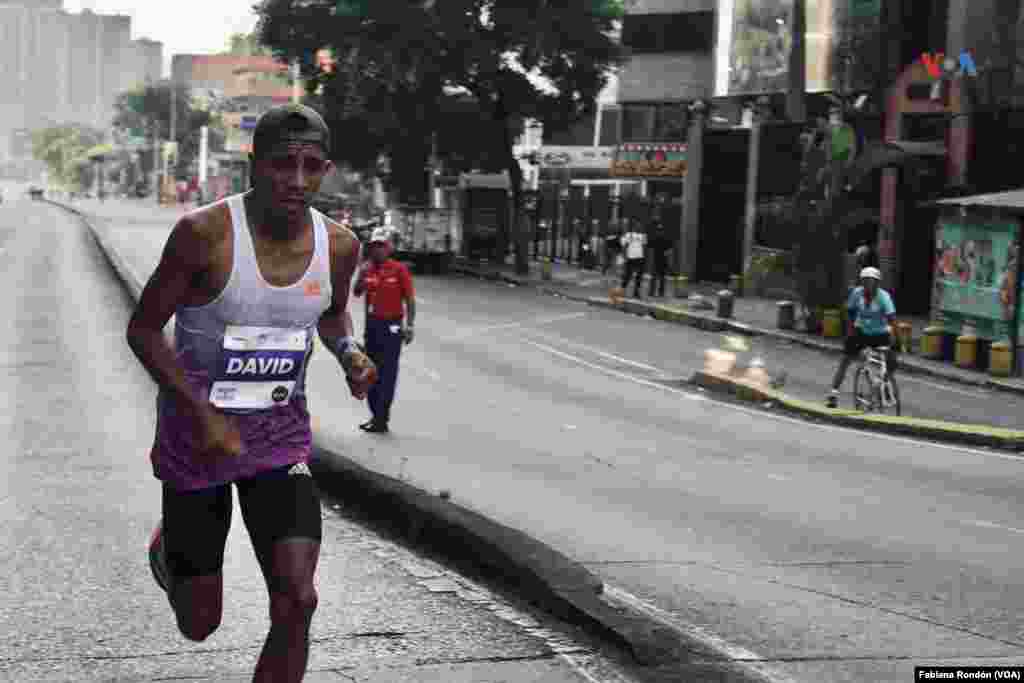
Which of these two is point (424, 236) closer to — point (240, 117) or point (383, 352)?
point (383, 352)

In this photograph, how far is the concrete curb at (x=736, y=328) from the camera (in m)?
27.7

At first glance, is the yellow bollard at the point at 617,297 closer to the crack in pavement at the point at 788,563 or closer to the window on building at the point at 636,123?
the window on building at the point at 636,123

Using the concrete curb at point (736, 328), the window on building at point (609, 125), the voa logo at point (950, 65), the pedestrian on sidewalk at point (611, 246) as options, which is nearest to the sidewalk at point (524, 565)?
the concrete curb at point (736, 328)

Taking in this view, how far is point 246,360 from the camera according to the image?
18.1 feet

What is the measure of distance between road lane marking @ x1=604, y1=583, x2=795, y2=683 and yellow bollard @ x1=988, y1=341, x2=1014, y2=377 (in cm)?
2044

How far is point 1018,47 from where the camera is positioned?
3606 centimetres

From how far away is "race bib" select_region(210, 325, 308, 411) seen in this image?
5.52 m

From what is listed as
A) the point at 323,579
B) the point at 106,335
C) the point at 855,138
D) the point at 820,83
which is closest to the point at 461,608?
the point at 323,579

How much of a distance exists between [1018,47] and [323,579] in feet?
98.9

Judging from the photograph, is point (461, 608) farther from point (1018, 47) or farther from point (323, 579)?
point (1018, 47)

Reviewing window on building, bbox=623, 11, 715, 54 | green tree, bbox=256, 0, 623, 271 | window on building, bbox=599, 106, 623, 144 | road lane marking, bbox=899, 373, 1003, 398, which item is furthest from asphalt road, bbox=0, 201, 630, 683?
window on building, bbox=599, 106, 623, 144

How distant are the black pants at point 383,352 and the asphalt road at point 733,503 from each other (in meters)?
0.29

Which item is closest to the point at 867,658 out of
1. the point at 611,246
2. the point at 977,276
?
the point at 977,276

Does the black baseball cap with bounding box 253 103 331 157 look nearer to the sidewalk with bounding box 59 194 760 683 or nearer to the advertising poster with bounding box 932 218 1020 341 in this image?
the sidewalk with bounding box 59 194 760 683
